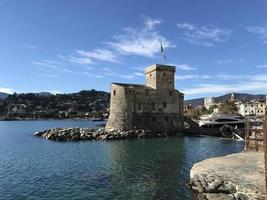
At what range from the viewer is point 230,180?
16484mm

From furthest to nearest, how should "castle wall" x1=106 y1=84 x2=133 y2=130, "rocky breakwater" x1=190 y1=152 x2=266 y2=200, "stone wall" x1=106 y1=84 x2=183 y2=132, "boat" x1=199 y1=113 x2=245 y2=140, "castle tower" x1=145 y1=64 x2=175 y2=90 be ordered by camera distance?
1. "castle tower" x1=145 y1=64 x2=175 y2=90
2. "boat" x1=199 y1=113 x2=245 y2=140
3. "stone wall" x1=106 y1=84 x2=183 y2=132
4. "castle wall" x1=106 y1=84 x2=133 y2=130
5. "rocky breakwater" x1=190 y1=152 x2=266 y2=200

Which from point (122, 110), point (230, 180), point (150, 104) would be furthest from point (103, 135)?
point (230, 180)

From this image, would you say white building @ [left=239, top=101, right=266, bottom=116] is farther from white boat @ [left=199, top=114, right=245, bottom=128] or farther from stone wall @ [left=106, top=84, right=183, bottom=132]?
stone wall @ [left=106, top=84, right=183, bottom=132]

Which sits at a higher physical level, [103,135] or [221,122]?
[221,122]

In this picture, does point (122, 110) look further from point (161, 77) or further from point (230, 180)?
point (230, 180)

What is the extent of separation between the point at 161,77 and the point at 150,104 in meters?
5.39

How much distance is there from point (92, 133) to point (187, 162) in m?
29.3

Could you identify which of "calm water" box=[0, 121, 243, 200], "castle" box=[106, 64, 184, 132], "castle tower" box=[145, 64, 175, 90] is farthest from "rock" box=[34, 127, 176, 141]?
"calm water" box=[0, 121, 243, 200]

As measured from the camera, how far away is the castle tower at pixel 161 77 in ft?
203

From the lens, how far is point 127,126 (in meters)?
58.7

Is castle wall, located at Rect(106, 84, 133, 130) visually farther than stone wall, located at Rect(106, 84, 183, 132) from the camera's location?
No

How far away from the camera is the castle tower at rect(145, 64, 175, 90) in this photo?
61938mm

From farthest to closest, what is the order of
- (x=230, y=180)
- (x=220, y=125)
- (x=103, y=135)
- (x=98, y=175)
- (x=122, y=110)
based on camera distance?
(x=220, y=125), (x=122, y=110), (x=103, y=135), (x=98, y=175), (x=230, y=180)

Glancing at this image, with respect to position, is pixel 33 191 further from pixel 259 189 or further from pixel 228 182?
pixel 259 189
